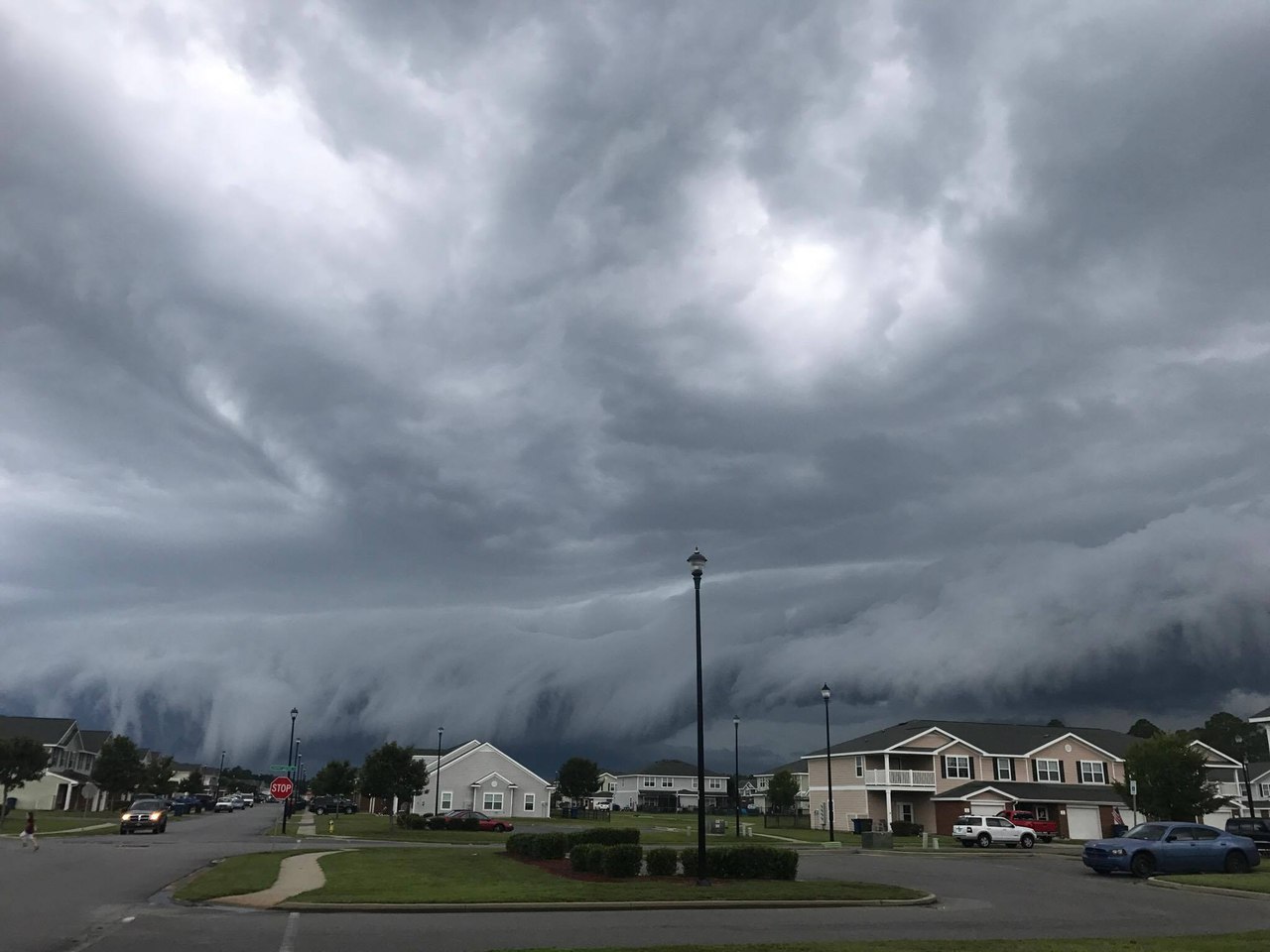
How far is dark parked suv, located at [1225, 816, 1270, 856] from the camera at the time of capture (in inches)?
1793

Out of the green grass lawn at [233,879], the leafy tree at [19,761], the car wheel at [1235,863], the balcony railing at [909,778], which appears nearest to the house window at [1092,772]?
the balcony railing at [909,778]

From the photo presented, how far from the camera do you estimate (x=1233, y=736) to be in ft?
550

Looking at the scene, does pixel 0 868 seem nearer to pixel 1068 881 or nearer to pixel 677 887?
pixel 677 887

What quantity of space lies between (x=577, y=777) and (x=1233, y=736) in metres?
123

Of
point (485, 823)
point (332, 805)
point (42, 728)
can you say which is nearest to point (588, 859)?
point (485, 823)

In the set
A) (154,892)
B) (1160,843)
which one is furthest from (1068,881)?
(154,892)

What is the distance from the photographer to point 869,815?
3172 inches

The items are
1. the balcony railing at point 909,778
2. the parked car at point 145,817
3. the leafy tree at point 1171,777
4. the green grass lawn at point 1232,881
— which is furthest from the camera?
the balcony railing at point 909,778

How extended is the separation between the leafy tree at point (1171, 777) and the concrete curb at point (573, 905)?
31077mm

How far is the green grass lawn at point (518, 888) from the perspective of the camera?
21.6 metres

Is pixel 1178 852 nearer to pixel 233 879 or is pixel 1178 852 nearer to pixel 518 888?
pixel 518 888

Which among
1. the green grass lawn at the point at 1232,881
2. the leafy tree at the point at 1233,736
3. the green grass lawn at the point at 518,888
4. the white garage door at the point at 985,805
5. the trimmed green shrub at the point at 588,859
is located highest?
the leafy tree at the point at 1233,736

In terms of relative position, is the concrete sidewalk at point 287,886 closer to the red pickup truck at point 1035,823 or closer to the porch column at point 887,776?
the red pickup truck at point 1035,823

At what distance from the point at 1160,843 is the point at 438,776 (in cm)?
6898
